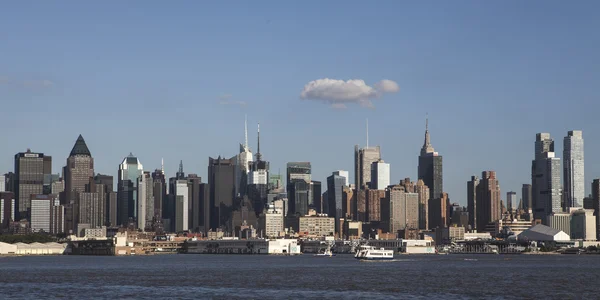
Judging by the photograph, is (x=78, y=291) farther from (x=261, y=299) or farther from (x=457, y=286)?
(x=457, y=286)

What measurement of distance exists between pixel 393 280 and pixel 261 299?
Answer: 33.1 metres

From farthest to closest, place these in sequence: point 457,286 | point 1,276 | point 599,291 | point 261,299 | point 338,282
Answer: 1. point 1,276
2. point 338,282
3. point 457,286
4. point 599,291
5. point 261,299

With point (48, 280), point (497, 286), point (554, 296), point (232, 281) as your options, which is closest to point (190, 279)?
point (232, 281)

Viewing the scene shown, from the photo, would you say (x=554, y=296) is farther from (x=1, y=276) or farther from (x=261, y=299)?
(x=1, y=276)

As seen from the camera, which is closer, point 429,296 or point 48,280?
point 429,296

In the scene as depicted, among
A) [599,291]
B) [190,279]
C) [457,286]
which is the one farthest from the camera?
[190,279]

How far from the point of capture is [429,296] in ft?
289

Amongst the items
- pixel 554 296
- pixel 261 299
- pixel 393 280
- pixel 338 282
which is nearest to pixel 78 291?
pixel 261 299

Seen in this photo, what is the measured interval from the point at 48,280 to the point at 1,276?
13751 mm

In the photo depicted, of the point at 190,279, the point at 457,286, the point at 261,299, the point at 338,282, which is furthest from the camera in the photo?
the point at 190,279

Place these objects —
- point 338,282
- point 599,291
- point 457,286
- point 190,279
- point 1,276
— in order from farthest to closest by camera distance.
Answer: point 1,276, point 190,279, point 338,282, point 457,286, point 599,291

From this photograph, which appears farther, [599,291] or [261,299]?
[599,291]

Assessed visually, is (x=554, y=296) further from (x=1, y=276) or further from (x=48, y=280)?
(x=1, y=276)

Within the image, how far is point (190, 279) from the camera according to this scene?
11750cm
